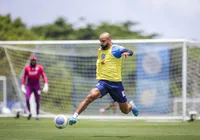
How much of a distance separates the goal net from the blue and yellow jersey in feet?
28.1

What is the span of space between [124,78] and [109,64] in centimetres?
1054

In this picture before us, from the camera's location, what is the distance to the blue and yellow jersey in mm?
14625

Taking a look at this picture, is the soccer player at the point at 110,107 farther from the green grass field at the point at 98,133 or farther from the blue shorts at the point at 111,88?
the blue shorts at the point at 111,88

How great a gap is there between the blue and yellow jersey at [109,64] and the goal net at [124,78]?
28.1 feet

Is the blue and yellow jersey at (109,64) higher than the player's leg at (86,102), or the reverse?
the blue and yellow jersey at (109,64)

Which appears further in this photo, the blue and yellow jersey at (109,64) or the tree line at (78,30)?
the tree line at (78,30)

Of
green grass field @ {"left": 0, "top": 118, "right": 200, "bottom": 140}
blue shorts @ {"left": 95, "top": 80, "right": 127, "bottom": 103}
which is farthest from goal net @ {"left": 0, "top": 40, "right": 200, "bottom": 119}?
blue shorts @ {"left": 95, "top": 80, "right": 127, "bottom": 103}

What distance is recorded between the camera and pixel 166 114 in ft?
78.3

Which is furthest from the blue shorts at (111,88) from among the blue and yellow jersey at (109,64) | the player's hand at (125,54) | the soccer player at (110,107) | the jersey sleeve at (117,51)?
the soccer player at (110,107)

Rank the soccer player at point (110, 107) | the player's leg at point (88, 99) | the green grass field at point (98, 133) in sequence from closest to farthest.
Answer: the green grass field at point (98, 133)
the player's leg at point (88, 99)
the soccer player at point (110, 107)

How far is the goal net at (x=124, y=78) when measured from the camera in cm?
2386

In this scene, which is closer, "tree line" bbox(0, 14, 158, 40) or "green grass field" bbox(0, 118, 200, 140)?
"green grass field" bbox(0, 118, 200, 140)

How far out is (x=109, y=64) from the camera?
48.1 ft

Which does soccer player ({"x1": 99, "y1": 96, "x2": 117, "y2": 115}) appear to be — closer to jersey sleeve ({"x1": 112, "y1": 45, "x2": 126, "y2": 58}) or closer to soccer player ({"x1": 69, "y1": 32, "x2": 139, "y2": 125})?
soccer player ({"x1": 69, "y1": 32, "x2": 139, "y2": 125})
